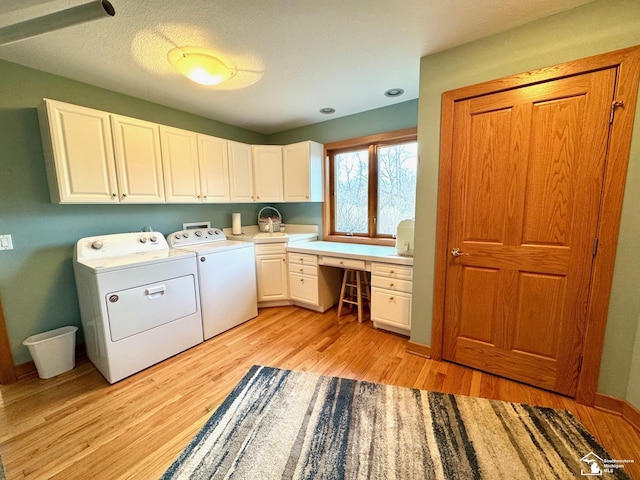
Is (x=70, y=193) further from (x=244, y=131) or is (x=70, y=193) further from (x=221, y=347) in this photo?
(x=244, y=131)

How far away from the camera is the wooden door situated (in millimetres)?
1535

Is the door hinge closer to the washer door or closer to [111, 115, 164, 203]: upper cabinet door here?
the washer door

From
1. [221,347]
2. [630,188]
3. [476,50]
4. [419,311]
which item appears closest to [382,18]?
[476,50]

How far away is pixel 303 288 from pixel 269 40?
8.06ft

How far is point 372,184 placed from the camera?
316 cm

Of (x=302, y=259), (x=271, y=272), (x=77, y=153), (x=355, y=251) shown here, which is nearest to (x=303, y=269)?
(x=302, y=259)

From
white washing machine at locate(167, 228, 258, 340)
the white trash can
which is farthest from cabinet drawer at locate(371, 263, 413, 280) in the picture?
the white trash can

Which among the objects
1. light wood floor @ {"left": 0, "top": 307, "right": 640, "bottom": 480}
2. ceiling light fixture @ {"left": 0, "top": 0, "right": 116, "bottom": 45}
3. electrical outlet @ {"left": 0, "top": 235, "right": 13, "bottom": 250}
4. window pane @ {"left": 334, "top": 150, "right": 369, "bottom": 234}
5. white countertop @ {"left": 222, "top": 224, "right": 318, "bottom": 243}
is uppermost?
ceiling light fixture @ {"left": 0, "top": 0, "right": 116, "bottom": 45}

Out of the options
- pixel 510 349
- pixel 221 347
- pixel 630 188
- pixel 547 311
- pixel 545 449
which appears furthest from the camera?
pixel 221 347

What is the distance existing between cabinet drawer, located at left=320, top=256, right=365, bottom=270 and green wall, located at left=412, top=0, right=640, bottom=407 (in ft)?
4.36

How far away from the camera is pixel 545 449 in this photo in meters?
1.33

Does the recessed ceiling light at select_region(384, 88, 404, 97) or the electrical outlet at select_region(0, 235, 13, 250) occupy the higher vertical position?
the recessed ceiling light at select_region(384, 88, 404, 97)

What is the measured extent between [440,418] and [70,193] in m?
3.13

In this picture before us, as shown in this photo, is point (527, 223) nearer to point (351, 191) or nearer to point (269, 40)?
point (351, 191)
